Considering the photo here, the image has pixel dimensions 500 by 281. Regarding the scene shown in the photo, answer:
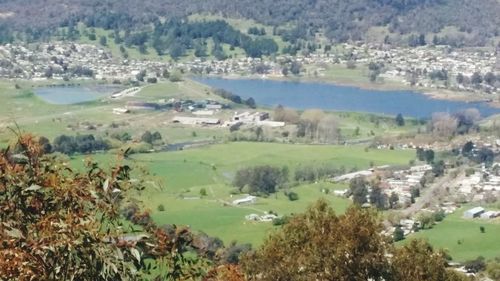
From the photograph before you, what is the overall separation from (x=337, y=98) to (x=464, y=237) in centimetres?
2125

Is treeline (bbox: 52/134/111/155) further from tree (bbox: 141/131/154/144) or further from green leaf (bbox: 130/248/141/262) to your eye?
green leaf (bbox: 130/248/141/262)

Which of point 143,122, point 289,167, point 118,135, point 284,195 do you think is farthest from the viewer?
point 143,122

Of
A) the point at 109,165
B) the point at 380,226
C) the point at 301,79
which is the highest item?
the point at 109,165

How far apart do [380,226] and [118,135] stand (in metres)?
21.8

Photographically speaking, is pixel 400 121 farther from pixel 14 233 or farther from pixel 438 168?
pixel 14 233

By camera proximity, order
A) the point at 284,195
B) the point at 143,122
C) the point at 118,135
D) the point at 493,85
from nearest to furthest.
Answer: the point at 284,195 < the point at 118,135 < the point at 143,122 < the point at 493,85

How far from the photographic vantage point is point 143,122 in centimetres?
3016

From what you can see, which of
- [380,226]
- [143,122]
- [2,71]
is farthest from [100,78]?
[380,226]

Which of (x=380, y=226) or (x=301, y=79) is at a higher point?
(x=380, y=226)

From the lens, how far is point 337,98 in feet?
124

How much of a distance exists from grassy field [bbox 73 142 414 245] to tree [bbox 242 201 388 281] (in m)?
10.0

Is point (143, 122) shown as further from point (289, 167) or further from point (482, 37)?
point (482, 37)

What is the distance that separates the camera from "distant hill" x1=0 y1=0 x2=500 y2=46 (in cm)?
5384

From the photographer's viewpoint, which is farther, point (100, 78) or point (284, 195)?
point (100, 78)
